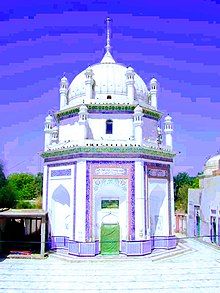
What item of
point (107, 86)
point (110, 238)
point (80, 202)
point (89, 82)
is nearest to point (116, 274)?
point (110, 238)

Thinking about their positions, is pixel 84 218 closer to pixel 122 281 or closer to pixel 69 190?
pixel 69 190

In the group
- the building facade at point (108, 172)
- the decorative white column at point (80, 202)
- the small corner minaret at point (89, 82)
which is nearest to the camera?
the decorative white column at point (80, 202)

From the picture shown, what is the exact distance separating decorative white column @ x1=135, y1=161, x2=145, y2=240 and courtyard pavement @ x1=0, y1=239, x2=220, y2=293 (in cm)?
115

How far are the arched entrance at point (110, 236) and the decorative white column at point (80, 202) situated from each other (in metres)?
1.01

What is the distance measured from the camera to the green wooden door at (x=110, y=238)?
15859 millimetres

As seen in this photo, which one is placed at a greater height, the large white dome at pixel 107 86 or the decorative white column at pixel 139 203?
the large white dome at pixel 107 86

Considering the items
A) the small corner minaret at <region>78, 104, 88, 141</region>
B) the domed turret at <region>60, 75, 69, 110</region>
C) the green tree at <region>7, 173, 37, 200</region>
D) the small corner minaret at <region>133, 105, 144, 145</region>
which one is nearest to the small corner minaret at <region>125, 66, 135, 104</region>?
the small corner minaret at <region>133, 105, 144, 145</region>

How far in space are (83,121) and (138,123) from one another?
2.62m

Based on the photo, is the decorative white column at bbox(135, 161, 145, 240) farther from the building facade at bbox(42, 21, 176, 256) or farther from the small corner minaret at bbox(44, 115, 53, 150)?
the small corner minaret at bbox(44, 115, 53, 150)

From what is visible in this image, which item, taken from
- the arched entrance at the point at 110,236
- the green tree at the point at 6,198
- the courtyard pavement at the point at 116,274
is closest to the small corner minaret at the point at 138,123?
the arched entrance at the point at 110,236

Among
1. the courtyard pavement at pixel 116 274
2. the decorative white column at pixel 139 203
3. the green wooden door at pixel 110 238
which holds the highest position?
the decorative white column at pixel 139 203

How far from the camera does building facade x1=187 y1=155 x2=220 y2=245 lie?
19.8 metres

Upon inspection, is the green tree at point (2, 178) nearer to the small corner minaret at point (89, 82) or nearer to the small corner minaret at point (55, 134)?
the small corner minaret at point (55, 134)

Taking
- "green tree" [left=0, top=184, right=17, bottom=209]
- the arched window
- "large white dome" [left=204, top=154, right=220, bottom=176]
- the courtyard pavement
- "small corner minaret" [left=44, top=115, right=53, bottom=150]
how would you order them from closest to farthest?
the courtyard pavement, the arched window, "small corner minaret" [left=44, top=115, right=53, bottom=150], "large white dome" [left=204, top=154, right=220, bottom=176], "green tree" [left=0, top=184, right=17, bottom=209]
